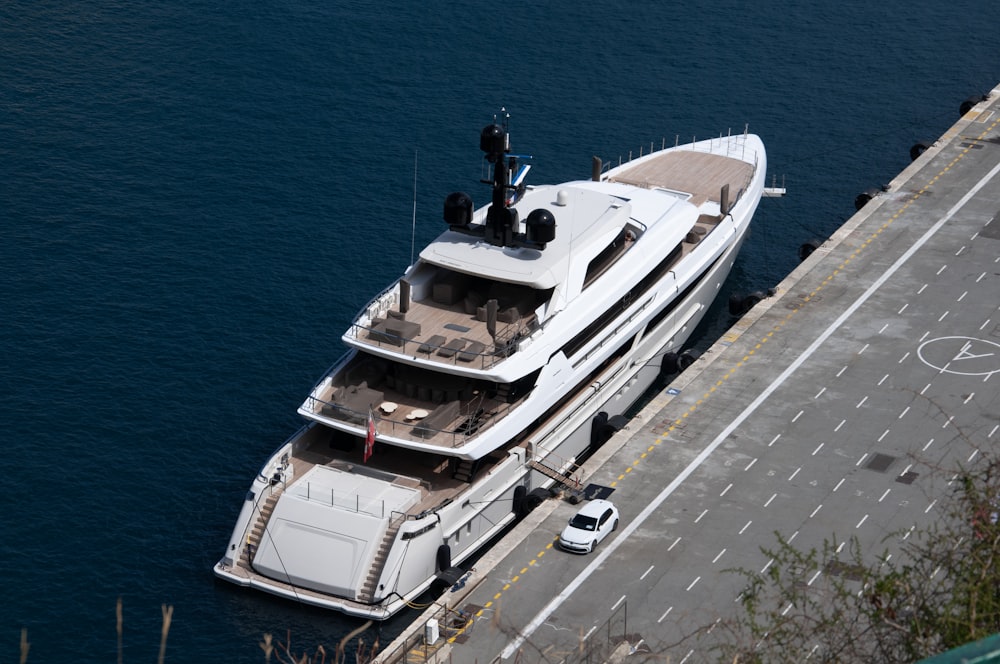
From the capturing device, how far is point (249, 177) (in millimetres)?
92375

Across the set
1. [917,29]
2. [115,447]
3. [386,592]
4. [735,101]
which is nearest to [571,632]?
[386,592]

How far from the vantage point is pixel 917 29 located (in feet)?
398

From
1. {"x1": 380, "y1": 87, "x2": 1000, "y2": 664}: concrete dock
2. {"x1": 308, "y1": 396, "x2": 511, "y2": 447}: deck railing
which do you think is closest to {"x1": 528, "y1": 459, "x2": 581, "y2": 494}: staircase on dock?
{"x1": 380, "y1": 87, "x2": 1000, "y2": 664}: concrete dock

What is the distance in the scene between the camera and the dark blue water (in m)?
60.8

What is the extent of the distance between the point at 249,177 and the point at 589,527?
42.3 m

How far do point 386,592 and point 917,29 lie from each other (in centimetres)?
8334

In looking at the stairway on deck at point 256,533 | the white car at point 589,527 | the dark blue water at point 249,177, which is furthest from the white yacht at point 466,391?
the white car at point 589,527

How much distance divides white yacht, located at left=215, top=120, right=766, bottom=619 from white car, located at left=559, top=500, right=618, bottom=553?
326cm

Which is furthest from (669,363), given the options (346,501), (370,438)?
(346,501)

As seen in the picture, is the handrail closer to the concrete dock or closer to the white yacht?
the white yacht

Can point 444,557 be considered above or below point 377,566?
below

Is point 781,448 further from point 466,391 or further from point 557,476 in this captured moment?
point 466,391

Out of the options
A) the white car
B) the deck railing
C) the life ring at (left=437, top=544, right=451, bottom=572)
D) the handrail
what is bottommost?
the life ring at (left=437, top=544, right=451, bottom=572)

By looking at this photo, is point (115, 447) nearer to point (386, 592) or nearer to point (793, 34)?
point (386, 592)
